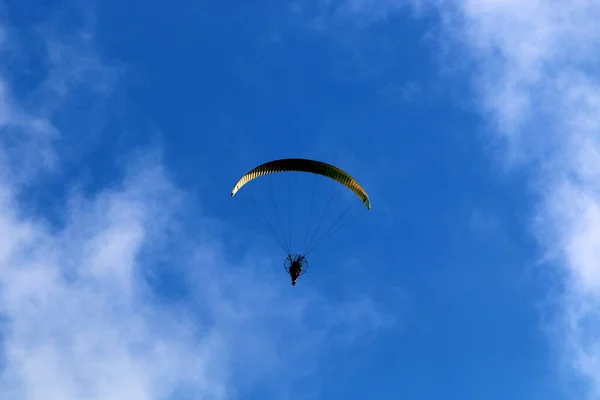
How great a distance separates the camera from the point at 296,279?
A: 223 feet

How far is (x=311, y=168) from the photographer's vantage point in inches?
2594

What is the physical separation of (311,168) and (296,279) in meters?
8.08

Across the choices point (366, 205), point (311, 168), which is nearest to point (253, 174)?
point (311, 168)

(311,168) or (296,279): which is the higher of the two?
(311,168)

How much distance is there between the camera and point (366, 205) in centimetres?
6675

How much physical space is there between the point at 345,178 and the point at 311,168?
2420mm

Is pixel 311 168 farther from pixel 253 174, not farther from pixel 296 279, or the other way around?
pixel 296 279

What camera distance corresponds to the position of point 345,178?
6606cm

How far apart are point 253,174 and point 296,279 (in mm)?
8085

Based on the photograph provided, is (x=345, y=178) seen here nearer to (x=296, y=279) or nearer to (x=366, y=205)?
(x=366, y=205)

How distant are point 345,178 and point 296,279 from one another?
317 inches

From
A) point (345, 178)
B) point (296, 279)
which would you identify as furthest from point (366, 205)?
point (296, 279)

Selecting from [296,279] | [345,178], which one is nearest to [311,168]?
[345,178]

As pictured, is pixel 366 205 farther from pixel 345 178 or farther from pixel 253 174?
pixel 253 174
